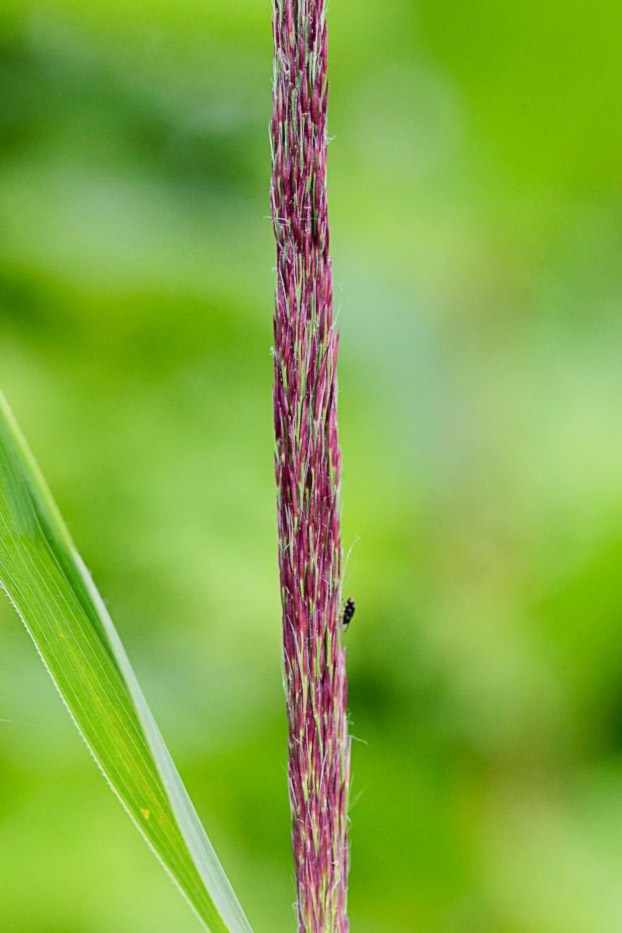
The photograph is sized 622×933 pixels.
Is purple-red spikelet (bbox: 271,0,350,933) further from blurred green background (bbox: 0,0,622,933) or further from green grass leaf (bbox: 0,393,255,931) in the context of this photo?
blurred green background (bbox: 0,0,622,933)

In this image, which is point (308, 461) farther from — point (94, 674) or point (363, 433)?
point (363, 433)

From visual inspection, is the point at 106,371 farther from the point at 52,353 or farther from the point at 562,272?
the point at 562,272

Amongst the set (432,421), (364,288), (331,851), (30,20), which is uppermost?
(30,20)

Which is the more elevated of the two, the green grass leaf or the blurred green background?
the blurred green background

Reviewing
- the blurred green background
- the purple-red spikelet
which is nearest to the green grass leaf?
the purple-red spikelet

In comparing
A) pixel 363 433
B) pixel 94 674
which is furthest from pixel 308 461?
pixel 363 433

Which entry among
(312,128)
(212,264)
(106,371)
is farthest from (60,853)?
(312,128)

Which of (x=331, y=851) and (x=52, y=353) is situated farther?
(x=52, y=353)
